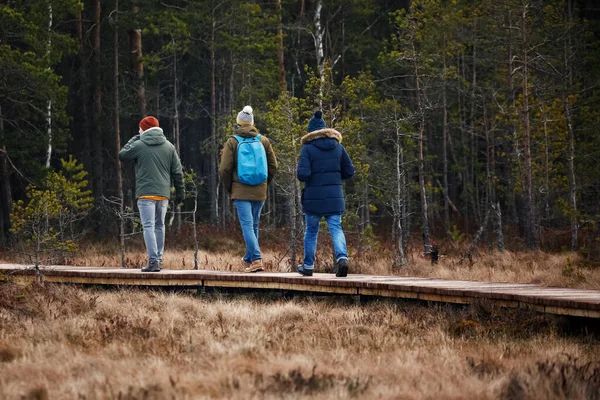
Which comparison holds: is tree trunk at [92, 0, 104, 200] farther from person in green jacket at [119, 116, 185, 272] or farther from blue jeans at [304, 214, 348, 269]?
blue jeans at [304, 214, 348, 269]

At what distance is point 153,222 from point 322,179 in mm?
2407

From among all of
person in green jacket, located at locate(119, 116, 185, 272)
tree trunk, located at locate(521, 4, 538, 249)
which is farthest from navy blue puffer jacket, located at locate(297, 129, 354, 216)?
tree trunk, located at locate(521, 4, 538, 249)

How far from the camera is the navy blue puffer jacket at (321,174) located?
10883 mm

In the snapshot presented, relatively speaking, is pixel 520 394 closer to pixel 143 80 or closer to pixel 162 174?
pixel 162 174

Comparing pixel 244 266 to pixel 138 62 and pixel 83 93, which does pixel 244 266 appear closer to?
pixel 138 62

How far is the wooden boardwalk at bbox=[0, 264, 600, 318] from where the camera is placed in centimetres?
877

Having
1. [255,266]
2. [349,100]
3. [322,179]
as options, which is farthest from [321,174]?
[349,100]

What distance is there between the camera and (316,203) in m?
10.9

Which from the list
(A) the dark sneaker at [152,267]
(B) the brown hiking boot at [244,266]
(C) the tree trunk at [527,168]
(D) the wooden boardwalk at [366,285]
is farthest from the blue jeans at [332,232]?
(C) the tree trunk at [527,168]

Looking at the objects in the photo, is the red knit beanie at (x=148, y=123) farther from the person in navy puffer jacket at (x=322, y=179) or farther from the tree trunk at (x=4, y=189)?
the tree trunk at (x=4, y=189)

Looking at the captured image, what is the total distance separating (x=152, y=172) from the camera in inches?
459

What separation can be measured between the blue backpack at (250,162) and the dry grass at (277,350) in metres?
1.57

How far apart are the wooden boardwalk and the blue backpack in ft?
3.94

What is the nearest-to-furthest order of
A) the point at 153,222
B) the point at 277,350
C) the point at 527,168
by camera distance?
the point at 277,350 → the point at 153,222 → the point at 527,168
